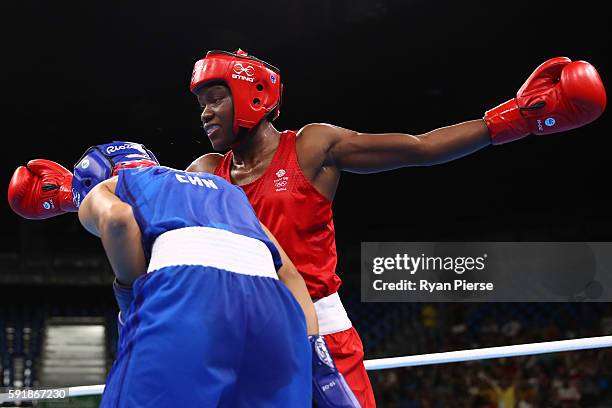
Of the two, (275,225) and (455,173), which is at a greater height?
(455,173)

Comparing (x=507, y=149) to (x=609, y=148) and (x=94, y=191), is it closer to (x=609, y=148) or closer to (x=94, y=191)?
(x=609, y=148)

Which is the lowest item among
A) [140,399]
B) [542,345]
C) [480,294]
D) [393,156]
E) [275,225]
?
[140,399]

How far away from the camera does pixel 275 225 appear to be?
2.27 metres

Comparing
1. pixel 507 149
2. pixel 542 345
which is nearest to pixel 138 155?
pixel 542 345

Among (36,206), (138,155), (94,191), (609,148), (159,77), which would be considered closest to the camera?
(94,191)

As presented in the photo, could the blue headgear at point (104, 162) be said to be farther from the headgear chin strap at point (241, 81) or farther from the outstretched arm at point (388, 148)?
the outstretched arm at point (388, 148)

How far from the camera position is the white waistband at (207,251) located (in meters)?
1.42

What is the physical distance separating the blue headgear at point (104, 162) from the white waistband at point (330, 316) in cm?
60

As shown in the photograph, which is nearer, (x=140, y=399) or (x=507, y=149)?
(x=140, y=399)

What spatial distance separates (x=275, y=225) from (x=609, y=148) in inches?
329

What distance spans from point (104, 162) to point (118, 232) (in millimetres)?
677

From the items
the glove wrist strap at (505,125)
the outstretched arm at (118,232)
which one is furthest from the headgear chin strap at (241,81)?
the outstretched arm at (118,232)

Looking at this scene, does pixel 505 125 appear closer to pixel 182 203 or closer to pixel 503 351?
pixel 503 351

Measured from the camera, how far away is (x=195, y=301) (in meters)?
1.36
